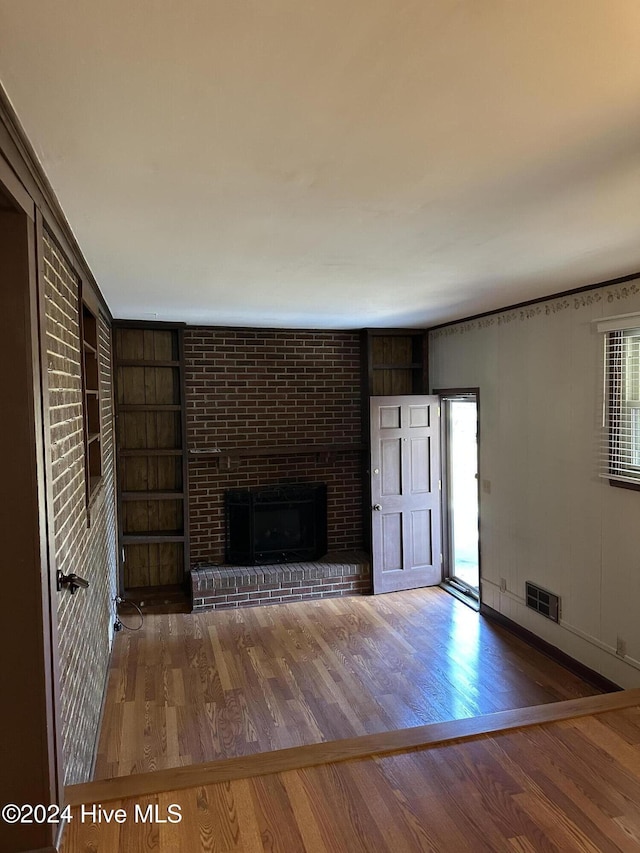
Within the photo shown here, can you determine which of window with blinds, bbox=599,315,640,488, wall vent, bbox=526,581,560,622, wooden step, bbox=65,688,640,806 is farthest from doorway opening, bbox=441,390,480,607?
wooden step, bbox=65,688,640,806

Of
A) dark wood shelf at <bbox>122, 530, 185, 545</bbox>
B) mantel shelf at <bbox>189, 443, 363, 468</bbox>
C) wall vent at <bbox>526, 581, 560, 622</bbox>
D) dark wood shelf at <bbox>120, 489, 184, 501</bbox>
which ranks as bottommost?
wall vent at <bbox>526, 581, 560, 622</bbox>

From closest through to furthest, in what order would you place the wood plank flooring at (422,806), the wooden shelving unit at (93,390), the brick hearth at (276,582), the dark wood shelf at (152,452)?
the wood plank flooring at (422,806)
the wooden shelving unit at (93,390)
the brick hearth at (276,582)
the dark wood shelf at (152,452)

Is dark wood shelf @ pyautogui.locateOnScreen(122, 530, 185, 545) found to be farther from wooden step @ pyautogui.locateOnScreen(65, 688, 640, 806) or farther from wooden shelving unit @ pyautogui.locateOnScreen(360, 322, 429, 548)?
wooden step @ pyautogui.locateOnScreen(65, 688, 640, 806)

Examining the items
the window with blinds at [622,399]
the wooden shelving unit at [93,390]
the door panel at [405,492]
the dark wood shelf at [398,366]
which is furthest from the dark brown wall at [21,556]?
the dark wood shelf at [398,366]

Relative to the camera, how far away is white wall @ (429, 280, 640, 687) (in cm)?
365

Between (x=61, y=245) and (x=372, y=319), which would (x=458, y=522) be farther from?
(x=61, y=245)

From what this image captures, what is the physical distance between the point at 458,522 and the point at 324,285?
401 centimetres

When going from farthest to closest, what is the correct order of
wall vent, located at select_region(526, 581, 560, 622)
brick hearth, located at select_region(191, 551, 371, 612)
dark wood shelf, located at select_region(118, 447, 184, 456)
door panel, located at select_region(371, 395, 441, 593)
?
1. door panel, located at select_region(371, 395, 441, 593)
2. dark wood shelf, located at select_region(118, 447, 184, 456)
3. brick hearth, located at select_region(191, 551, 371, 612)
4. wall vent, located at select_region(526, 581, 560, 622)

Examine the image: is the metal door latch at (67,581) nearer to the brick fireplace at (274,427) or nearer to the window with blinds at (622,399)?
the window with blinds at (622,399)

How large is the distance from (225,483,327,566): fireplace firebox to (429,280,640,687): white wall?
177cm

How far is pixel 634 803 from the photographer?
181 centimetres

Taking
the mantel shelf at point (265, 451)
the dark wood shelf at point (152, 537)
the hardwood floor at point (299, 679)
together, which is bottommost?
the hardwood floor at point (299, 679)

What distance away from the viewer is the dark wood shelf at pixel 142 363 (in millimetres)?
5398

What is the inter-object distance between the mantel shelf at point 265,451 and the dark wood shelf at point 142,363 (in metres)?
0.87
